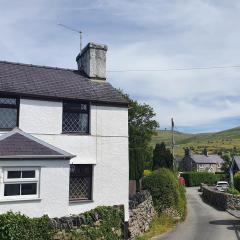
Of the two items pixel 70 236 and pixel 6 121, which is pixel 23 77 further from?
pixel 70 236

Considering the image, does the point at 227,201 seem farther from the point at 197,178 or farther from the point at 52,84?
the point at 197,178

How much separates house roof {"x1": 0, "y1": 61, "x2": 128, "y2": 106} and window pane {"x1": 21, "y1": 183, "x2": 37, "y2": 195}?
14.2 ft

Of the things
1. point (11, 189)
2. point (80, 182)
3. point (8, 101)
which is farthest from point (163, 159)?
point (11, 189)

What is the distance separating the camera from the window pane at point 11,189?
13547mm

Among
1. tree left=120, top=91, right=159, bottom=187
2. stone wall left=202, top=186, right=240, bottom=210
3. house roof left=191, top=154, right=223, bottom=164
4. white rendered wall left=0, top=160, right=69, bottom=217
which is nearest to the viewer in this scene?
white rendered wall left=0, top=160, right=69, bottom=217

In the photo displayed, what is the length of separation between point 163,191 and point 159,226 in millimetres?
3426

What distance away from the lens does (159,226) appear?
21156 millimetres

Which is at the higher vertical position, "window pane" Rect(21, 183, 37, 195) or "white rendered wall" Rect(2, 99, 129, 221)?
"white rendered wall" Rect(2, 99, 129, 221)

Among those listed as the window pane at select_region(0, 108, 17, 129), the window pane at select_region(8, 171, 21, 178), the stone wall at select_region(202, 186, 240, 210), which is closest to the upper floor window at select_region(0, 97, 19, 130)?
the window pane at select_region(0, 108, 17, 129)

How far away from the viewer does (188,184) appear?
68375 millimetres

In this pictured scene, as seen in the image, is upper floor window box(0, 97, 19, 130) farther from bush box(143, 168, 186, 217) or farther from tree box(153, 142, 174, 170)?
tree box(153, 142, 174, 170)

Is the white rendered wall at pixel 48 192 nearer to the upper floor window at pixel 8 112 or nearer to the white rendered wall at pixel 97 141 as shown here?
the white rendered wall at pixel 97 141

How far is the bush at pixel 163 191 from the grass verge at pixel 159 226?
91cm

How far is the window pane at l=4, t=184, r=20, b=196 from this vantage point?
13547 mm
